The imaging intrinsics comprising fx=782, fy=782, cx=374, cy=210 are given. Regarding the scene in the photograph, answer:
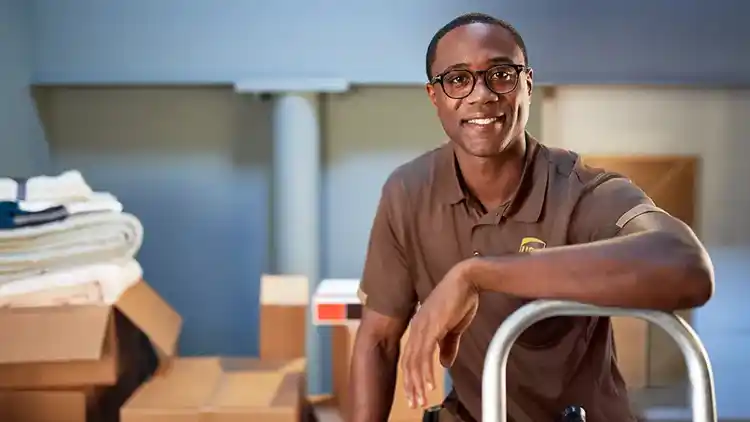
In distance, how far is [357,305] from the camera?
1.90m

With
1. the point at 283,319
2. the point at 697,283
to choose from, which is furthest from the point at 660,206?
the point at 697,283

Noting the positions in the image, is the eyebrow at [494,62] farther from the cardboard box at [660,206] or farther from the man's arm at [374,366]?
the cardboard box at [660,206]

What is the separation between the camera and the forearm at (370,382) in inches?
51.1

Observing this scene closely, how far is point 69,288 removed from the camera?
1.70m

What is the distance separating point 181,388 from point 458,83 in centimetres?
→ 98

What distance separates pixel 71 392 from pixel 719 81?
1.86 meters

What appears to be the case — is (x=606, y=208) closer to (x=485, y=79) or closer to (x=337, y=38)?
(x=485, y=79)

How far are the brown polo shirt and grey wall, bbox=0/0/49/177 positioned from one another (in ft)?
4.05

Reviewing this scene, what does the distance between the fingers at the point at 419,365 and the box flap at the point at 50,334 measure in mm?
926

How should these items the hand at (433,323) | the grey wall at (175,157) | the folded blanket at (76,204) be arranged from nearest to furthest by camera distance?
the hand at (433,323)
the folded blanket at (76,204)
the grey wall at (175,157)

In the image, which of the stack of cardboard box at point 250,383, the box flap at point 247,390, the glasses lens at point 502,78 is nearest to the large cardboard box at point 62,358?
the stack of cardboard box at point 250,383

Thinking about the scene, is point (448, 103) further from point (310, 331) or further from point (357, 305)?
point (310, 331)

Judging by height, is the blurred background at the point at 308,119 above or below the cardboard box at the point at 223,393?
above

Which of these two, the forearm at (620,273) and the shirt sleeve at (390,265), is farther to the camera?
the shirt sleeve at (390,265)
